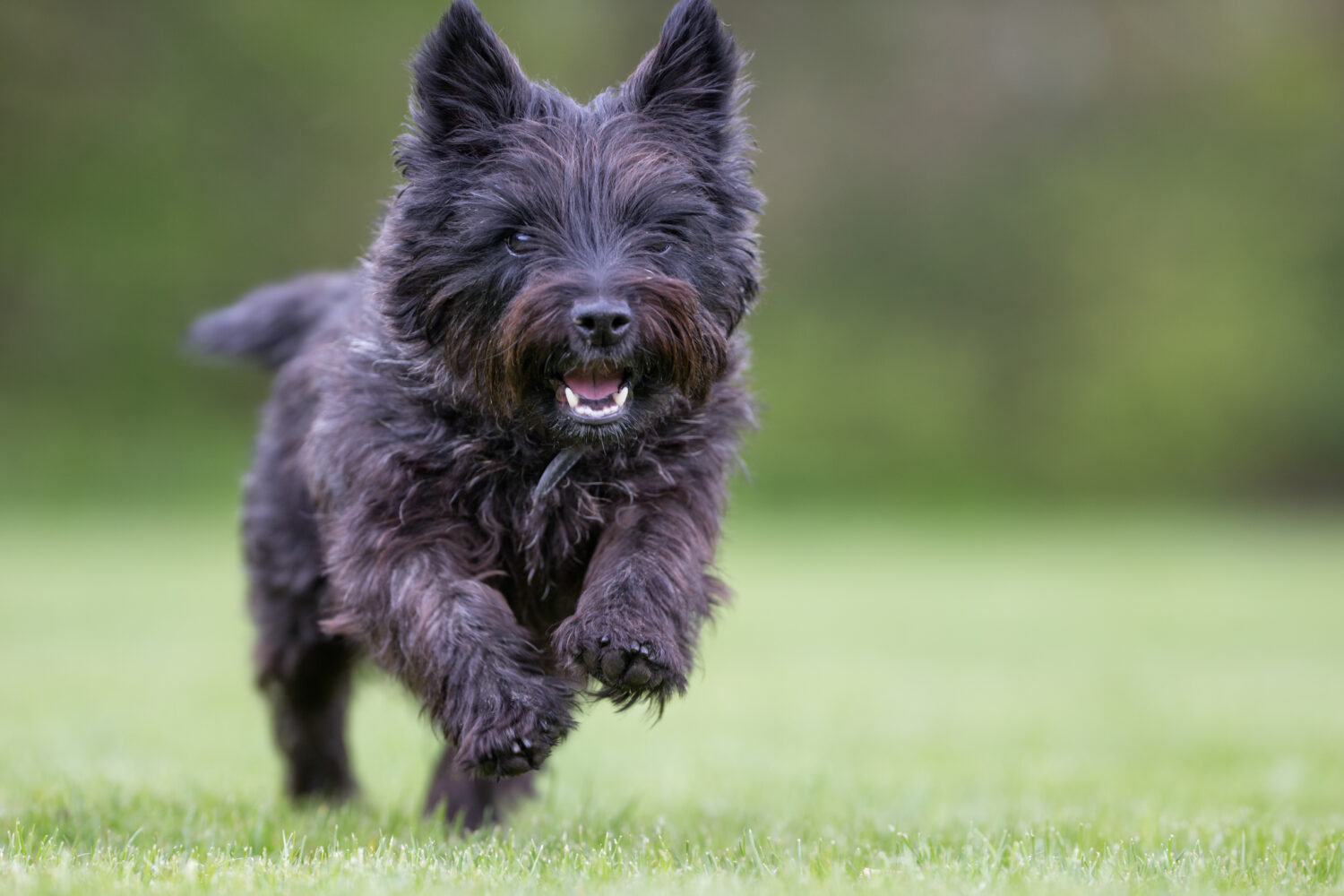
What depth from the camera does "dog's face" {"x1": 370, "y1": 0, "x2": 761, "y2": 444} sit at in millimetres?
4273

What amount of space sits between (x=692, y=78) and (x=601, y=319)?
3.47 ft

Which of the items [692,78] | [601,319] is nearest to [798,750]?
[692,78]

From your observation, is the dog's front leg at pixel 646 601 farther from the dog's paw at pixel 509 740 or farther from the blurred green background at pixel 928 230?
the blurred green background at pixel 928 230

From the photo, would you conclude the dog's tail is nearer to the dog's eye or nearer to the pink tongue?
the dog's eye

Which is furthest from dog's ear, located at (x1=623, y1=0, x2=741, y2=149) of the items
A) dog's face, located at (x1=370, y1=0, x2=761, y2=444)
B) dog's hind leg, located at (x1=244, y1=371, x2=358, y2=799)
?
dog's hind leg, located at (x1=244, y1=371, x2=358, y2=799)

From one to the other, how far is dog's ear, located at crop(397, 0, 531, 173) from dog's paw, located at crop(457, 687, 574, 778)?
1725 millimetres

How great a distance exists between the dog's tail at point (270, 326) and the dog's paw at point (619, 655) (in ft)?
9.00

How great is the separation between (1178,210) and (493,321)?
105ft

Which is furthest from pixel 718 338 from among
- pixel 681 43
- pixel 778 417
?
pixel 778 417

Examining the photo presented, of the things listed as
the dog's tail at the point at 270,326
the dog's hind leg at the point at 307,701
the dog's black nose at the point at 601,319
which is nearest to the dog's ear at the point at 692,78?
the dog's black nose at the point at 601,319

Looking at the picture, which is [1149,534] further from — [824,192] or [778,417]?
[824,192]

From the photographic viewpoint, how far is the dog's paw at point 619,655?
13.0 feet

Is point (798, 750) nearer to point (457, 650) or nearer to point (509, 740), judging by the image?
point (457, 650)

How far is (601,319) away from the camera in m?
4.18
